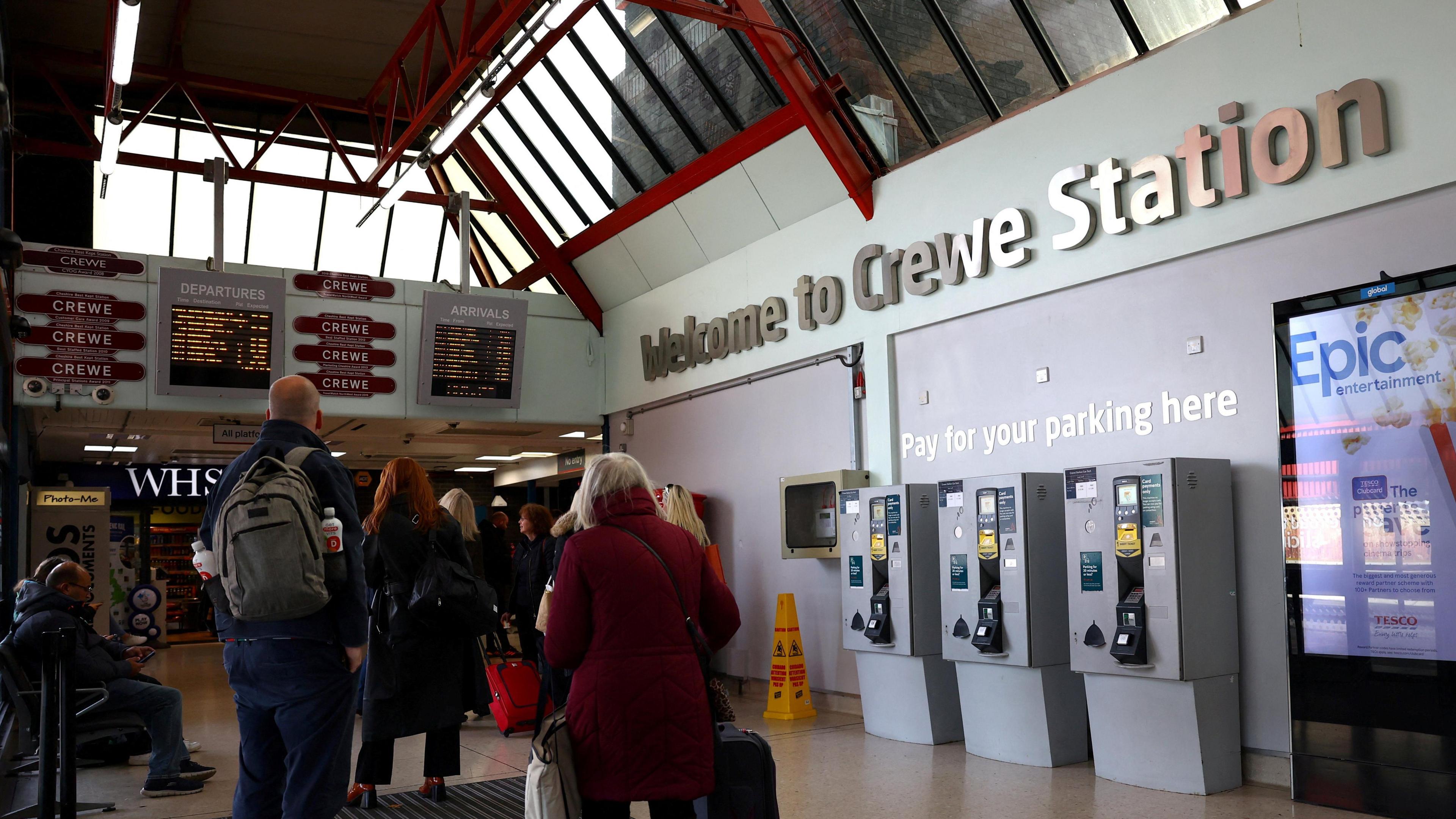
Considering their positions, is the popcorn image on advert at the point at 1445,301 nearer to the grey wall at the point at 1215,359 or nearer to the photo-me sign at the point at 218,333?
the grey wall at the point at 1215,359

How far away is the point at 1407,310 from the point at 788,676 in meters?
4.61

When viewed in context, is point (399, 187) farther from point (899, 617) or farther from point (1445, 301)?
point (1445, 301)

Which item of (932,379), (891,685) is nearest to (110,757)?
(891,685)

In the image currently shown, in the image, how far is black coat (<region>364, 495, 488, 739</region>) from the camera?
4.76m

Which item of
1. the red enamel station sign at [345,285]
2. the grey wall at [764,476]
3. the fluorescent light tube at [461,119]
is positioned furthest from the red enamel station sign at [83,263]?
the grey wall at [764,476]

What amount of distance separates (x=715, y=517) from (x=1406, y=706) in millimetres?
6038

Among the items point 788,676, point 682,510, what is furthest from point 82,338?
point 788,676

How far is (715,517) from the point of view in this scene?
966cm

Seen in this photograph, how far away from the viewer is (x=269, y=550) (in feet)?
9.77

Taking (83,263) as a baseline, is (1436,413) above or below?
below

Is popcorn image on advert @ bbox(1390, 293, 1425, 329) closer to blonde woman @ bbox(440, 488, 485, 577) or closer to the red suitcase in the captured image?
blonde woman @ bbox(440, 488, 485, 577)

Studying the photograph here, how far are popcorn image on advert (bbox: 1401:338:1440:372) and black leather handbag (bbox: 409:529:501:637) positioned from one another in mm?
3982

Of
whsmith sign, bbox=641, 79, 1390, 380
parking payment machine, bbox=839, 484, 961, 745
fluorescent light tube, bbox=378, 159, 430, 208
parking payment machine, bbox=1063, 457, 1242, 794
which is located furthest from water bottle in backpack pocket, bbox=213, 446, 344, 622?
fluorescent light tube, bbox=378, 159, 430, 208

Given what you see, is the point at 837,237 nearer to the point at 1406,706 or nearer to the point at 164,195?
the point at 1406,706
